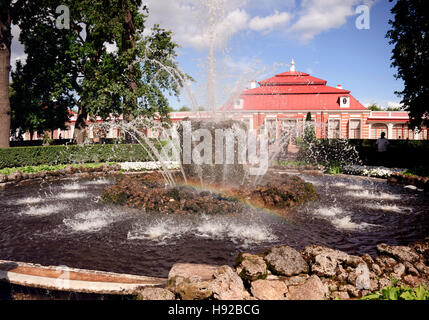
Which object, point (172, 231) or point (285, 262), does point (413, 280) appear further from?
point (172, 231)

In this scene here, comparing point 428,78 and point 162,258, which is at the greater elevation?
point 428,78

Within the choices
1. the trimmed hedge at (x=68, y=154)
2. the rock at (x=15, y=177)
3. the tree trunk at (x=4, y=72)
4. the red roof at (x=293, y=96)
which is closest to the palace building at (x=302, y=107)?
the red roof at (x=293, y=96)

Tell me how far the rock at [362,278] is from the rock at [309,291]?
428mm

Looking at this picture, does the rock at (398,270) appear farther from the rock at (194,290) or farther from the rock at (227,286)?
the rock at (194,290)

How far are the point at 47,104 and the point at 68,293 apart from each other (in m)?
23.0

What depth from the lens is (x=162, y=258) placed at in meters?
3.98

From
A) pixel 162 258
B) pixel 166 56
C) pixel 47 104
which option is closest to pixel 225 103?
pixel 162 258

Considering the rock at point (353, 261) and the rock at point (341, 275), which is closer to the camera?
the rock at point (341, 275)

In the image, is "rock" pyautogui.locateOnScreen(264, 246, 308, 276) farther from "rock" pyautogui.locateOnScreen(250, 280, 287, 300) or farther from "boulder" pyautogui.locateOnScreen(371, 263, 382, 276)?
"boulder" pyautogui.locateOnScreen(371, 263, 382, 276)

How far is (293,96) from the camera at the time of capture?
3881cm

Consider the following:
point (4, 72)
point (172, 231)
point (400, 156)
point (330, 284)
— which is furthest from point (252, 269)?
point (4, 72)

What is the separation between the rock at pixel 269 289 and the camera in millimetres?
2787

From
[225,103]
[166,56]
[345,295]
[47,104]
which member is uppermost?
[166,56]

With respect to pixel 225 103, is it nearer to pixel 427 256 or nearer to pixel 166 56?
pixel 427 256
